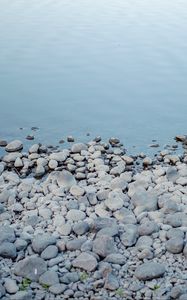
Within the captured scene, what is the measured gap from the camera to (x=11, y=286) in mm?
4859

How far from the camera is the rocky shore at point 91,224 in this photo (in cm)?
498

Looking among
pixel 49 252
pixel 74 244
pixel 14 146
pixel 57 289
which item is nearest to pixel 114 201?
pixel 74 244

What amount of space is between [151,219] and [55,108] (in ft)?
14.4

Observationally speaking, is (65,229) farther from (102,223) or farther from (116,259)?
(116,259)

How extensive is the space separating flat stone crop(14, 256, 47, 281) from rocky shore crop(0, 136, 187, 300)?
10 mm

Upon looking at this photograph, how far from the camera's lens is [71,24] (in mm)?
15789

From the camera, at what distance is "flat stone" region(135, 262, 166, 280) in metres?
5.04

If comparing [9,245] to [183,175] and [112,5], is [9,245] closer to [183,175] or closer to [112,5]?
[183,175]

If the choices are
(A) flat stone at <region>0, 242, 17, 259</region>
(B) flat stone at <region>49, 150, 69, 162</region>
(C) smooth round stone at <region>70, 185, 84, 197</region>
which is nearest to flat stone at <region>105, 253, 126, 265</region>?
(A) flat stone at <region>0, 242, 17, 259</region>

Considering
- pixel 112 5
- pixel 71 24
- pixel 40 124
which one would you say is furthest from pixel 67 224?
pixel 112 5

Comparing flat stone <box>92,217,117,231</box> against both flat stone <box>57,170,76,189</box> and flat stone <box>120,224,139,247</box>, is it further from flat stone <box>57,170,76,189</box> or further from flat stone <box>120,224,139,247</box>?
flat stone <box>57,170,76,189</box>

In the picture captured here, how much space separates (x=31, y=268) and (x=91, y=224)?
111cm

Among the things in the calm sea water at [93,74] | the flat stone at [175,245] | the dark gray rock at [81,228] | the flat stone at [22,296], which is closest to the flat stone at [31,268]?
the flat stone at [22,296]

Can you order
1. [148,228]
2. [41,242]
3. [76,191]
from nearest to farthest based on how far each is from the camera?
[41,242] → [148,228] → [76,191]
